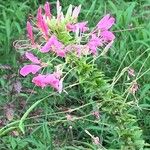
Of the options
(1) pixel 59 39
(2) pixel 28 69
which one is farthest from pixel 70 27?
(2) pixel 28 69

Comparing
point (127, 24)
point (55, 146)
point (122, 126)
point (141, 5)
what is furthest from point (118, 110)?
point (141, 5)

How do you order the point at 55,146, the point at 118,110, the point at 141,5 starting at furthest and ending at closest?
the point at 141,5 < the point at 55,146 < the point at 118,110

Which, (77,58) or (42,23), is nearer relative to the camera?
(42,23)

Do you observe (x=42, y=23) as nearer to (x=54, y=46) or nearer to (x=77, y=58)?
(x=54, y=46)

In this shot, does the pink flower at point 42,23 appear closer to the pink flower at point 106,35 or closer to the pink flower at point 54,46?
the pink flower at point 54,46

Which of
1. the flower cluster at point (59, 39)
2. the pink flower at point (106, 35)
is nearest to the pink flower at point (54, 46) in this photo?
the flower cluster at point (59, 39)

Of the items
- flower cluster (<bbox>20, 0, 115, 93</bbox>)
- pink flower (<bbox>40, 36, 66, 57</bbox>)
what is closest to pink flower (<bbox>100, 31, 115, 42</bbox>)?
flower cluster (<bbox>20, 0, 115, 93</bbox>)

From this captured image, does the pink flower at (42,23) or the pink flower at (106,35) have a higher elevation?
the pink flower at (42,23)

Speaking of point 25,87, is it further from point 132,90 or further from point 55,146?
point 132,90

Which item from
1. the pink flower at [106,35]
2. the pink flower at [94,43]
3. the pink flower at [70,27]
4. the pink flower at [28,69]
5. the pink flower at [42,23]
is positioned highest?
the pink flower at [42,23]

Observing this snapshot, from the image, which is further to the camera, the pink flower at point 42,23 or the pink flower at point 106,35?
the pink flower at point 106,35

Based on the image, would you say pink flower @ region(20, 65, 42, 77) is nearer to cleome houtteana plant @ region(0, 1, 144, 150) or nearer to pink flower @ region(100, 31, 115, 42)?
cleome houtteana plant @ region(0, 1, 144, 150)
